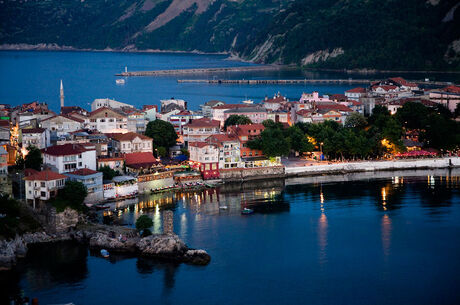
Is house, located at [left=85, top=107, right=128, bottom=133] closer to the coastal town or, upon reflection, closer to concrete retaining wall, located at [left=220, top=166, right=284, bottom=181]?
the coastal town

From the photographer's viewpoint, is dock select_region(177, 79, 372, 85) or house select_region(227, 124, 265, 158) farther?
dock select_region(177, 79, 372, 85)

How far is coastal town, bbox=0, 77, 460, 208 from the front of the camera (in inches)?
953

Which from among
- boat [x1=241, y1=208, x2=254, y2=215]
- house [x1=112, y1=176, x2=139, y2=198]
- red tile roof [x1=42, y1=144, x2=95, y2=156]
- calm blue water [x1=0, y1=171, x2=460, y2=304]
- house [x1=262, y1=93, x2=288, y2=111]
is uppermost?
house [x1=262, y1=93, x2=288, y2=111]

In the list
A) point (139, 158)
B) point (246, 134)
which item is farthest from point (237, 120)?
point (139, 158)

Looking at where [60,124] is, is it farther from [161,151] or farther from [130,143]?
[161,151]

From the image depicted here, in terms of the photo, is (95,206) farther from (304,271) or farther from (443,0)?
(443,0)

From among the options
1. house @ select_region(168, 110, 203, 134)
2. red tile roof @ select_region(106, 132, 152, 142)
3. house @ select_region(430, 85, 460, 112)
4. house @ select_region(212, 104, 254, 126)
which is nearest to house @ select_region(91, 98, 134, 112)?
house @ select_region(168, 110, 203, 134)

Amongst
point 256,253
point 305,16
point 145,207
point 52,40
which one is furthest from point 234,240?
point 52,40

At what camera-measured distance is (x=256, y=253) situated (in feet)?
64.4

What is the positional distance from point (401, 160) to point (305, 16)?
72.9 meters

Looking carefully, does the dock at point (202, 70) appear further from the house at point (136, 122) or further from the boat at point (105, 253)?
the boat at point (105, 253)

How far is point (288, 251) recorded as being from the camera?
65.4 ft

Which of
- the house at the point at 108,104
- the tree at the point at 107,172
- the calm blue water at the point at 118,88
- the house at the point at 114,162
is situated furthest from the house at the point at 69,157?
the calm blue water at the point at 118,88

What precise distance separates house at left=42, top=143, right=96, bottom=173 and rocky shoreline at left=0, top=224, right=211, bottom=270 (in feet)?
13.4
